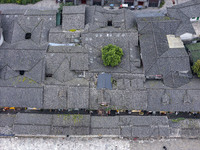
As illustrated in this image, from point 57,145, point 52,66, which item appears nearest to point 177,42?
point 52,66

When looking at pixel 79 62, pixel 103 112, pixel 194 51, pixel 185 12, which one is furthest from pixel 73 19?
pixel 194 51

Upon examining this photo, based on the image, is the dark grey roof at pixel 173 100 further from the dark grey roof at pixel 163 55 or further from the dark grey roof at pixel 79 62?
the dark grey roof at pixel 79 62

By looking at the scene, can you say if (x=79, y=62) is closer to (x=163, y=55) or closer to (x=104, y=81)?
(x=104, y=81)

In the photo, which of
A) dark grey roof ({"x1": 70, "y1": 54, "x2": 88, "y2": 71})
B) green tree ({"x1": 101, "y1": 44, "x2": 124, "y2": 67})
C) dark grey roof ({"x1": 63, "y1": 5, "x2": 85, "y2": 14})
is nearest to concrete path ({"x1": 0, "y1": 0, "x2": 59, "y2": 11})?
dark grey roof ({"x1": 63, "y1": 5, "x2": 85, "y2": 14})

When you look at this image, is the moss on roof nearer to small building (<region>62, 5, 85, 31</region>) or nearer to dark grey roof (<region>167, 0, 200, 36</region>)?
dark grey roof (<region>167, 0, 200, 36</region>)

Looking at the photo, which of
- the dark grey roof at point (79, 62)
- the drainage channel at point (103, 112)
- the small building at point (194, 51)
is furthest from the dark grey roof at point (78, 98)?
the small building at point (194, 51)

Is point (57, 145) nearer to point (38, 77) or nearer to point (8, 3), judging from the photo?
point (38, 77)
